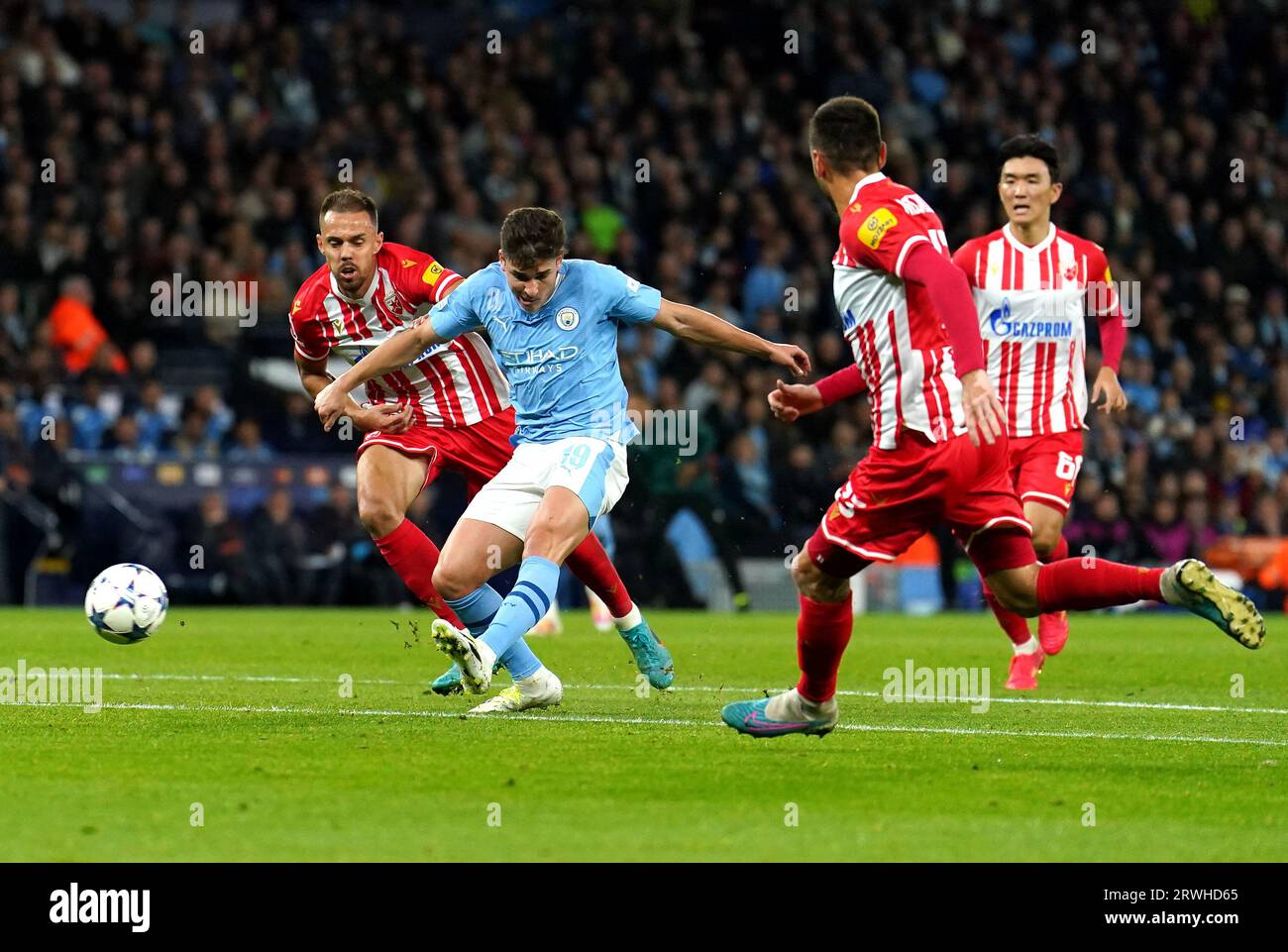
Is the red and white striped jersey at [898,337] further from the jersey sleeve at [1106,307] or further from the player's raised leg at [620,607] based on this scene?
the jersey sleeve at [1106,307]

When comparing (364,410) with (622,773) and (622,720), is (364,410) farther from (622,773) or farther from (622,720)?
(622,773)

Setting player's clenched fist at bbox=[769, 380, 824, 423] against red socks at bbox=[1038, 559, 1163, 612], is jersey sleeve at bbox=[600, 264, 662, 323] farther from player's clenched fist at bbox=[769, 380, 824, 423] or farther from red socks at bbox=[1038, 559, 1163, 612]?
red socks at bbox=[1038, 559, 1163, 612]

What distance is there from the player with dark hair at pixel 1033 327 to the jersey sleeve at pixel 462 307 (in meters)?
2.77

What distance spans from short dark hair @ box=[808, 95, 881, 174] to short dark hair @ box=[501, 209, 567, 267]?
4.40ft

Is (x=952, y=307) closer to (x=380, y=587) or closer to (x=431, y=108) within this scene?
(x=380, y=587)

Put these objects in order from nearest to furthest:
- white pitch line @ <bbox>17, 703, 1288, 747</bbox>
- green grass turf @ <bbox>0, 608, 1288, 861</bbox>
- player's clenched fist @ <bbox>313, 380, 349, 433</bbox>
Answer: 1. green grass turf @ <bbox>0, 608, 1288, 861</bbox>
2. white pitch line @ <bbox>17, 703, 1288, 747</bbox>
3. player's clenched fist @ <bbox>313, 380, 349, 433</bbox>

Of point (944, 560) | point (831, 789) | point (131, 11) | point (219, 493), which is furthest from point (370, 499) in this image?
point (131, 11)

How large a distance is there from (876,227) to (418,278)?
335cm

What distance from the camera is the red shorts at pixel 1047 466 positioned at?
9.79 m

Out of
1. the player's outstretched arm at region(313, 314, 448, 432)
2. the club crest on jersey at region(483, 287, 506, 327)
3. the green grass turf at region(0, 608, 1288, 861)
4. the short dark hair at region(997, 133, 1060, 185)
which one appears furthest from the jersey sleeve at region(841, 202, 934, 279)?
the short dark hair at region(997, 133, 1060, 185)

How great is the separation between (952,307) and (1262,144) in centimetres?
1992

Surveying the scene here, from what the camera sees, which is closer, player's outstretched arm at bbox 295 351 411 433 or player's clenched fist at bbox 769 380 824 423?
player's clenched fist at bbox 769 380 824 423

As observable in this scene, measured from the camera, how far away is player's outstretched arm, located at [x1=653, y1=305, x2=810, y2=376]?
7.99m

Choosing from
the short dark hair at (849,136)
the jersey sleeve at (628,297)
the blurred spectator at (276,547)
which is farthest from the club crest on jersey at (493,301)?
the blurred spectator at (276,547)
